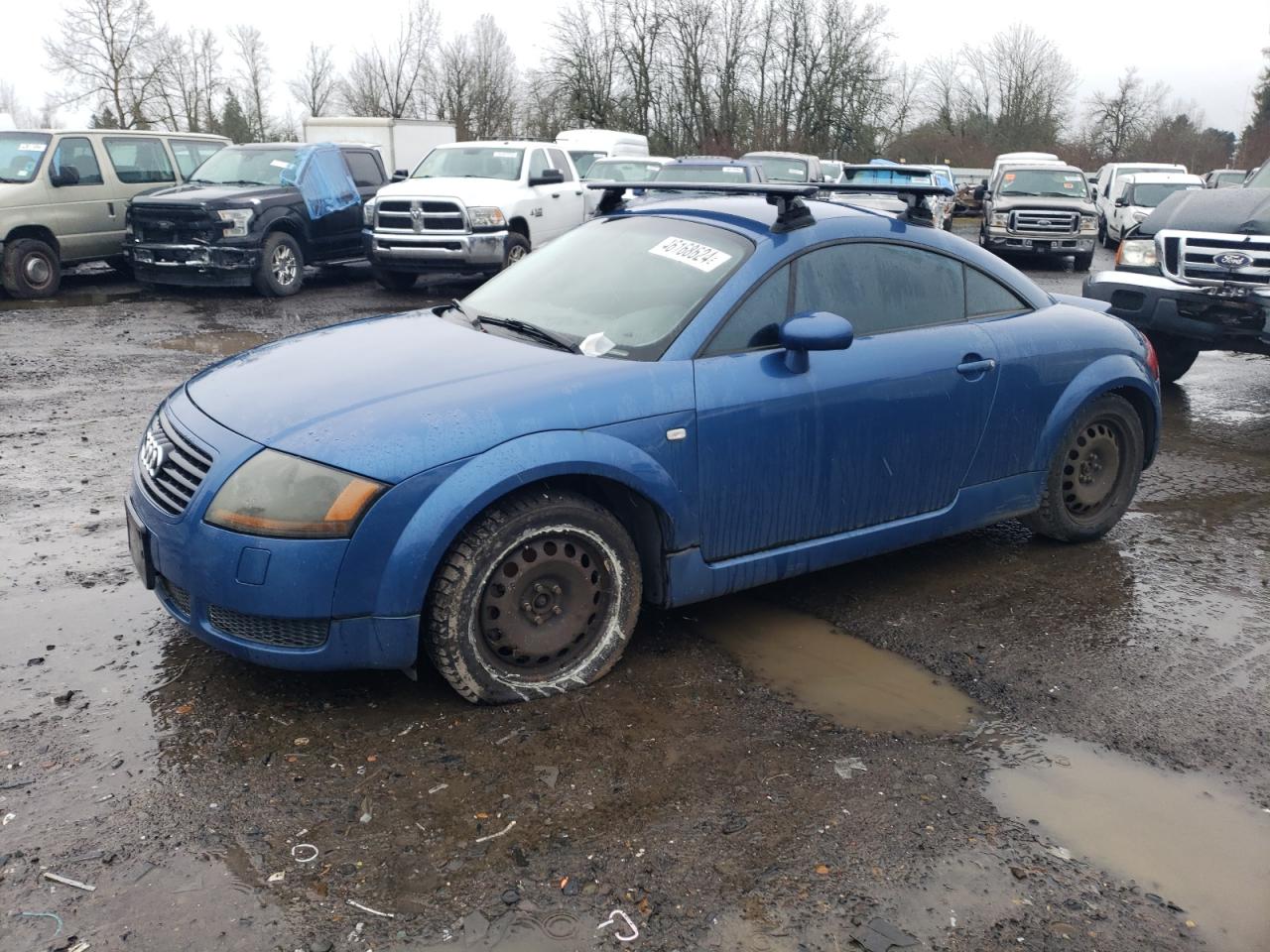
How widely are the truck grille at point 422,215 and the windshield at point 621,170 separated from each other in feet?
16.7

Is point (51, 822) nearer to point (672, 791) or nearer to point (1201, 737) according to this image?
point (672, 791)

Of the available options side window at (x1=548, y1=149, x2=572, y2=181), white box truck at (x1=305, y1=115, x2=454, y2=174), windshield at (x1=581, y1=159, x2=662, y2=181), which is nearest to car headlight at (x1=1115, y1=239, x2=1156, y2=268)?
side window at (x1=548, y1=149, x2=572, y2=181)

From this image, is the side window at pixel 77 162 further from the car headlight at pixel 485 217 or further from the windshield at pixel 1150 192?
the windshield at pixel 1150 192

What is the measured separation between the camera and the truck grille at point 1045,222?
2016 cm

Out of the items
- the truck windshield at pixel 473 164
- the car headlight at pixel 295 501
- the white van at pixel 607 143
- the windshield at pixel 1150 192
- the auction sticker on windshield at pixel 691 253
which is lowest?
the car headlight at pixel 295 501

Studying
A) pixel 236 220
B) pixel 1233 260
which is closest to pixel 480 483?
pixel 1233 260

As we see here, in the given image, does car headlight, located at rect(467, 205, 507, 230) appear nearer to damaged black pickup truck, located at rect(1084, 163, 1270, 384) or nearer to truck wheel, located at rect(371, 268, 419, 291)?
truck wheel, located at rect(371, 268, 419, 291)

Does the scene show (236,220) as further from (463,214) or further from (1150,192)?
(1150,192)

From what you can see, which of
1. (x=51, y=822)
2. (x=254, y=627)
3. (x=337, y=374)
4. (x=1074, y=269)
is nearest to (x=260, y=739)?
(x=254, y=627)

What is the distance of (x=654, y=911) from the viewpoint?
2703 mm

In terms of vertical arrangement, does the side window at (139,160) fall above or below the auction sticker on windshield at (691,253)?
above

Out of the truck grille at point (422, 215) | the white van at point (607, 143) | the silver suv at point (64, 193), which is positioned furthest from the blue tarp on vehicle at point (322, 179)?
the white van at point (607, 143)

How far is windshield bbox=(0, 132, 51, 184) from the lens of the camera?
541 inches

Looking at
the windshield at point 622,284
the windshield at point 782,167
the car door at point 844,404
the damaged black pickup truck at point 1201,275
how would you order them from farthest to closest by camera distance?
the windshield at point 782,167 → the damaged black pickup truck at point 1201,275 → the windshield at point 622,284 → the car door at point 844,404
